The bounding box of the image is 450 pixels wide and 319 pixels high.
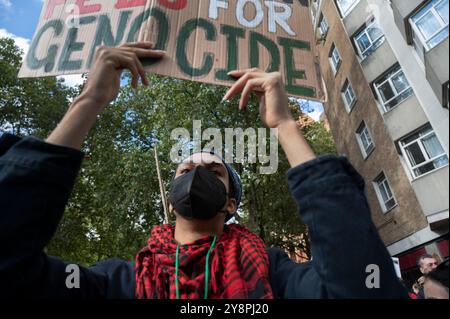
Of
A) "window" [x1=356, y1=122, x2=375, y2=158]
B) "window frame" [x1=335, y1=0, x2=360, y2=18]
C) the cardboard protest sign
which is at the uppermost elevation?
the cardboard protest sign

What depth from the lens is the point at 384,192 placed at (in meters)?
1.11

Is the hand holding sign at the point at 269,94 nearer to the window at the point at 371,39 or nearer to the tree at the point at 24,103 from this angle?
the window at the point at 371,39

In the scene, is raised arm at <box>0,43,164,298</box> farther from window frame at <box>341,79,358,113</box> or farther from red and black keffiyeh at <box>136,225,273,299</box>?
window frame at <box>341,79,358,113</box>

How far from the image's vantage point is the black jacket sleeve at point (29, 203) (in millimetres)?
968

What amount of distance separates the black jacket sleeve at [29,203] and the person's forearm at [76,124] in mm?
43

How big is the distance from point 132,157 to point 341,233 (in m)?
10.9

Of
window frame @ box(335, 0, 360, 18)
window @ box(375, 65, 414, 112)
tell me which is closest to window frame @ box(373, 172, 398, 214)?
window @ box(375, 65, 414, 112)

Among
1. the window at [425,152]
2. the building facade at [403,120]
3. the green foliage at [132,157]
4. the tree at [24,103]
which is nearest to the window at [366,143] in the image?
the building facade at [403,120]

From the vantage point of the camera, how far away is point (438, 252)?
85 centimetres

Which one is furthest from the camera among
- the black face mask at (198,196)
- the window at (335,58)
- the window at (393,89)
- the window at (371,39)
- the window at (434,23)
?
the window at (335,58)

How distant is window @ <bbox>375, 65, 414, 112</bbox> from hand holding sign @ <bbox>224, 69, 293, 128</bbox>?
31cm

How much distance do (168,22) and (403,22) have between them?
4.46 feet

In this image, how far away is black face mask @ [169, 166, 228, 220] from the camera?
5.14ft
